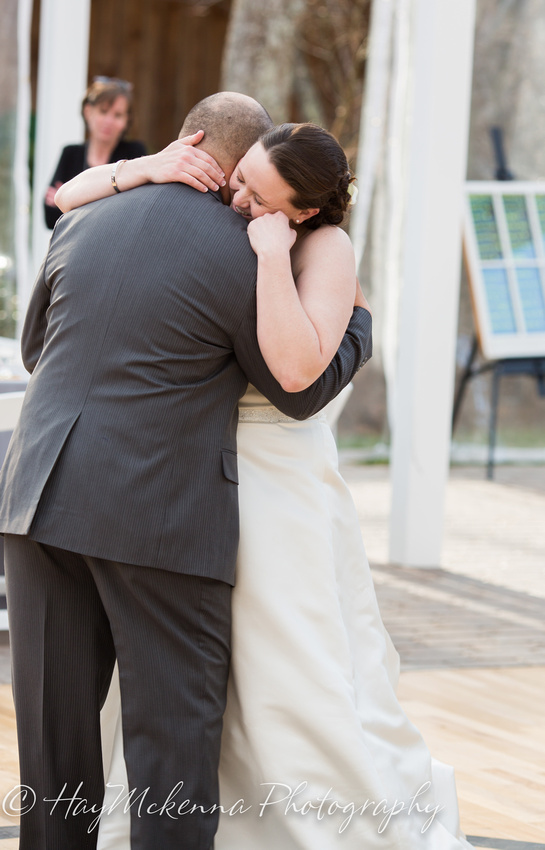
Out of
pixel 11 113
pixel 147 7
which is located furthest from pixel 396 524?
pixel 147 7

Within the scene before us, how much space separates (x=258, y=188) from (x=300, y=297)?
0.59ft

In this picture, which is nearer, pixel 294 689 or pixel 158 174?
pixel 158 174

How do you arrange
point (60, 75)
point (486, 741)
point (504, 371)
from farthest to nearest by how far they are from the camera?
point (504, 371), point (60, 75), point (486, 741)

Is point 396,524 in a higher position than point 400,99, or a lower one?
lower

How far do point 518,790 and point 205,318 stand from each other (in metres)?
1.56

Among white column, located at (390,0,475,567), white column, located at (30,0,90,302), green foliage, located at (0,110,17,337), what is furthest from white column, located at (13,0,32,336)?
white column, located at (390,0,475,567)

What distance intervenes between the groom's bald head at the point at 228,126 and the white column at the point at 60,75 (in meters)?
3.88

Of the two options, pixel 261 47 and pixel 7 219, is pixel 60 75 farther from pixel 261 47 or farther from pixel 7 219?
pixel 261 47

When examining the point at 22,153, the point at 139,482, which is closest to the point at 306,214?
the point at 139,482

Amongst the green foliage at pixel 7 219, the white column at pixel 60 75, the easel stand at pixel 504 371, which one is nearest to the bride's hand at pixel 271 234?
the white column at pixel 60 75

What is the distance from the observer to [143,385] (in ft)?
5.79

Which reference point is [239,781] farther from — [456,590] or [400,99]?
[400,99]

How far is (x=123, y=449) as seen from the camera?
1.76m

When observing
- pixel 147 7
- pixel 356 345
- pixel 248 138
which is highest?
pixel 147 7
